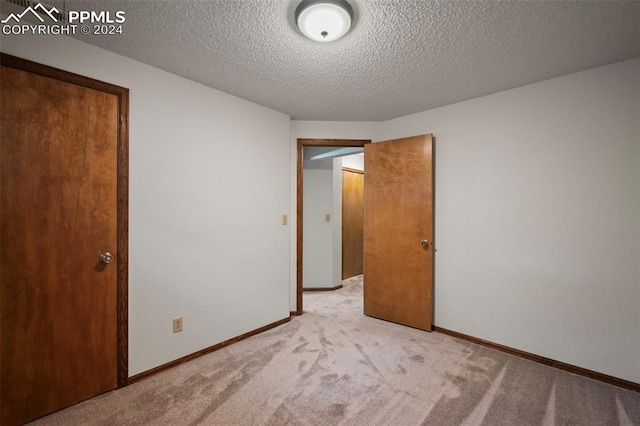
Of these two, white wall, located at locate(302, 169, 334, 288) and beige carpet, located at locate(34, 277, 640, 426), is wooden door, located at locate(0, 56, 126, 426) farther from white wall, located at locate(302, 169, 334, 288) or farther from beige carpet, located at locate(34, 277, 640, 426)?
white wall, located at locate(302, 169, 334, 288)

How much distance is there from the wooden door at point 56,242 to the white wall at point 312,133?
1.74 meters

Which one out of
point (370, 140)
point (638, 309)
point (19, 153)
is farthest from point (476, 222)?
point (19, 153)

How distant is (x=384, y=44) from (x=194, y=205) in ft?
6.16

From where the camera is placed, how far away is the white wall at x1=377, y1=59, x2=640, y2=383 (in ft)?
6.82

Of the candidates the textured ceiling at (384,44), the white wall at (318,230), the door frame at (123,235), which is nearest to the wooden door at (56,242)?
the door frame at (123,235)

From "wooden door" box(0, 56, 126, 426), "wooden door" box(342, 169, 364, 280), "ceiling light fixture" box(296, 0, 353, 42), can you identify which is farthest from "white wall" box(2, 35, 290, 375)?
"wooden door" box(342, 169, 364, 280)

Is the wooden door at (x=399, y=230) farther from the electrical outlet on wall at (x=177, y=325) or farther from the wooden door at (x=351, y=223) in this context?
the electrical outlet on wall at (x=177, y=325)

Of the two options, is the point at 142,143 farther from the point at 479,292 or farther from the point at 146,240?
the point at 479,292

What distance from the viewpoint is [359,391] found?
1.99 m

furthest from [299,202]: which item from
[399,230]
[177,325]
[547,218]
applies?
[547,218]

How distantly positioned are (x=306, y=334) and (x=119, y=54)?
277cm

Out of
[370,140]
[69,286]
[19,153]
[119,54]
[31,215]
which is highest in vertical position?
[119,54]

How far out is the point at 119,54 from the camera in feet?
6.62

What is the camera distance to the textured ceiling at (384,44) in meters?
1.55
